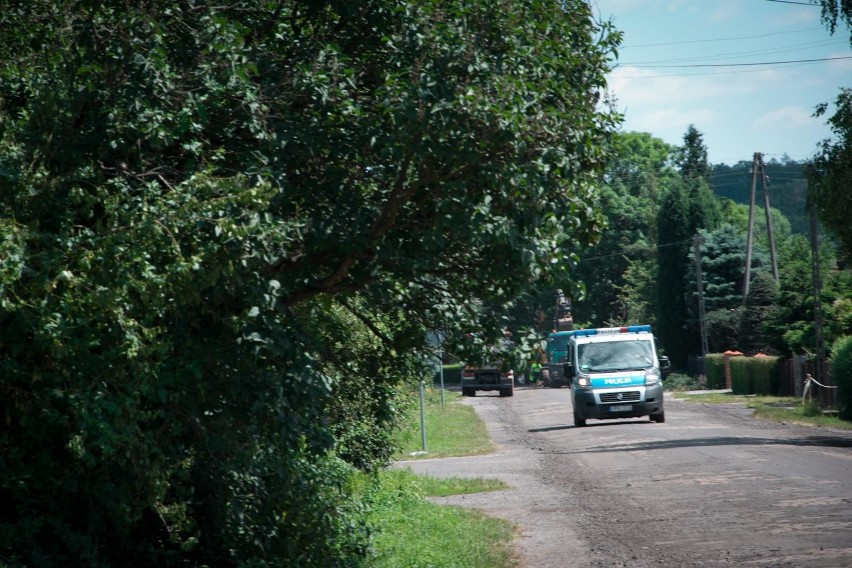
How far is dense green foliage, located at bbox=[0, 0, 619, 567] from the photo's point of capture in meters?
5.85

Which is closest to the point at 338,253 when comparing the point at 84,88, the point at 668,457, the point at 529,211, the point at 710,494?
the point at 529,211

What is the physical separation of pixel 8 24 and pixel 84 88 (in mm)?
1480

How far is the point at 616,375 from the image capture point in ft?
88.2

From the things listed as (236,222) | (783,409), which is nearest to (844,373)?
(783,409)

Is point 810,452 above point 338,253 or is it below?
below

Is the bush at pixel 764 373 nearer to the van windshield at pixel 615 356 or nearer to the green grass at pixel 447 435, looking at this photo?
the green grass at pixel 447 435

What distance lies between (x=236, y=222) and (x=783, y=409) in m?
30.0

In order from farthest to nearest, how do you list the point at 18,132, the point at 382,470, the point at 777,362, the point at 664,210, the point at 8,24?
the point at 664,210 < the point at 777,362 < the point at 382,470 < the point at 8,24 < the point at 18,132

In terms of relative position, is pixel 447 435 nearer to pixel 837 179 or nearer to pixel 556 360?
pixel 837 179

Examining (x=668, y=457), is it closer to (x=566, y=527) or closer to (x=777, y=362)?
(x=566, y=527)

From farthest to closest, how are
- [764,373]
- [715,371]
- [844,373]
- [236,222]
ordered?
[715,371] < [764,373] < [844,373] < [236,222]

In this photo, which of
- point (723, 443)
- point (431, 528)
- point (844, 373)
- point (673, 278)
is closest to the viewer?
point (431, 528)

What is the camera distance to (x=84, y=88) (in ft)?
23.1

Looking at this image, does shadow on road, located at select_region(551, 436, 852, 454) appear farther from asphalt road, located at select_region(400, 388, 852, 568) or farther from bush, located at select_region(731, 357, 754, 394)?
bush, located at select_region(731, 357, 754, 394)
